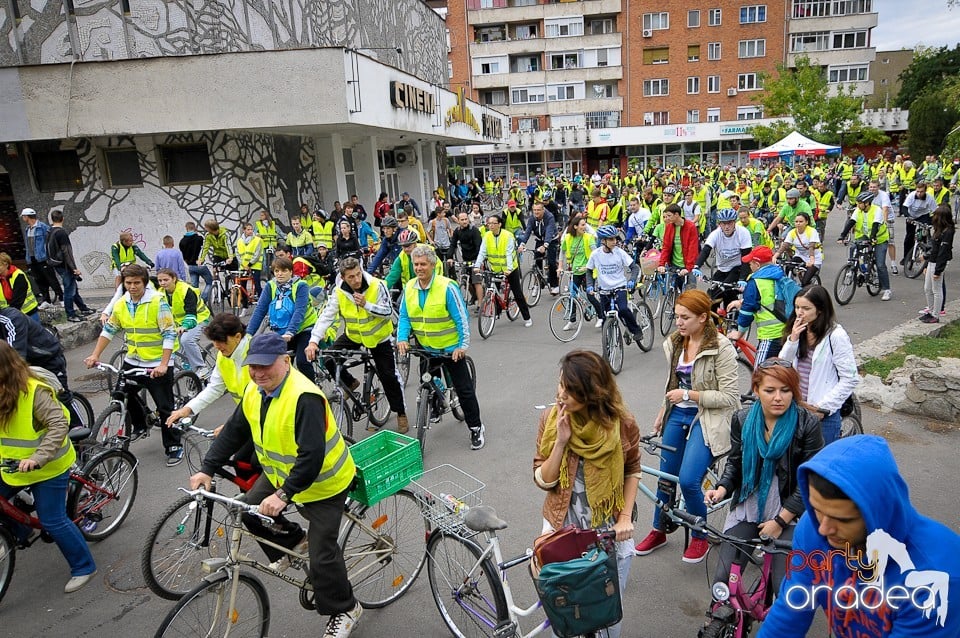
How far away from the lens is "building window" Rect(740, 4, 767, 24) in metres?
49.6

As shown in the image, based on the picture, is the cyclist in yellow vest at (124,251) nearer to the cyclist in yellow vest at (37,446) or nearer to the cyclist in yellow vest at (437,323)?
the cyclist in yellow vest at (437,323)

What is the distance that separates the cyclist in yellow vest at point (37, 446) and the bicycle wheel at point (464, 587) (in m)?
2.56

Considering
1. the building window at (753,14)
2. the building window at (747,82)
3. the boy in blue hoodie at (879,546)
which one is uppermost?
the building window at (753,14)

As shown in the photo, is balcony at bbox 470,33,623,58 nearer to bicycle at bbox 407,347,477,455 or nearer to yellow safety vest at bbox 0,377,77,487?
bicycle at bbox 407,347,477,455

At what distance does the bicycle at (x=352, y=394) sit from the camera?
641cm

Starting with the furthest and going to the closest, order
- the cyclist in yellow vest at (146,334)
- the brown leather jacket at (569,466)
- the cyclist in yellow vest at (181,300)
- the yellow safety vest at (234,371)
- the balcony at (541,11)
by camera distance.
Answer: the balcony at (541,11)
the cyclist in yellow vest at (181,300)
the cyclist in yellow vest at (146,334)
the yellow safety vest at (234,371)
the brown leather jacket at (569,466)

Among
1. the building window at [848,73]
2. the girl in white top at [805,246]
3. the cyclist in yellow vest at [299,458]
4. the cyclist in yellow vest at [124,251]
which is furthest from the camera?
the building window at [848,73]

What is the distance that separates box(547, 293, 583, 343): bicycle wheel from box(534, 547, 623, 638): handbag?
759cm

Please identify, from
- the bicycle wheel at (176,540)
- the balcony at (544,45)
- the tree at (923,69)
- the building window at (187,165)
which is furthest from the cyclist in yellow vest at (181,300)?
the tree at (923,69)

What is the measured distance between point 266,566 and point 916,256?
1490 cm

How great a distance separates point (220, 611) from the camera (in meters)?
3.24

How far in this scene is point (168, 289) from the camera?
22.3ft

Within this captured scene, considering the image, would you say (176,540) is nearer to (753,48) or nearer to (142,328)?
(142,328)

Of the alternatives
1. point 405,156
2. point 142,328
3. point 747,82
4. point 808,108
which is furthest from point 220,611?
point 747,82
